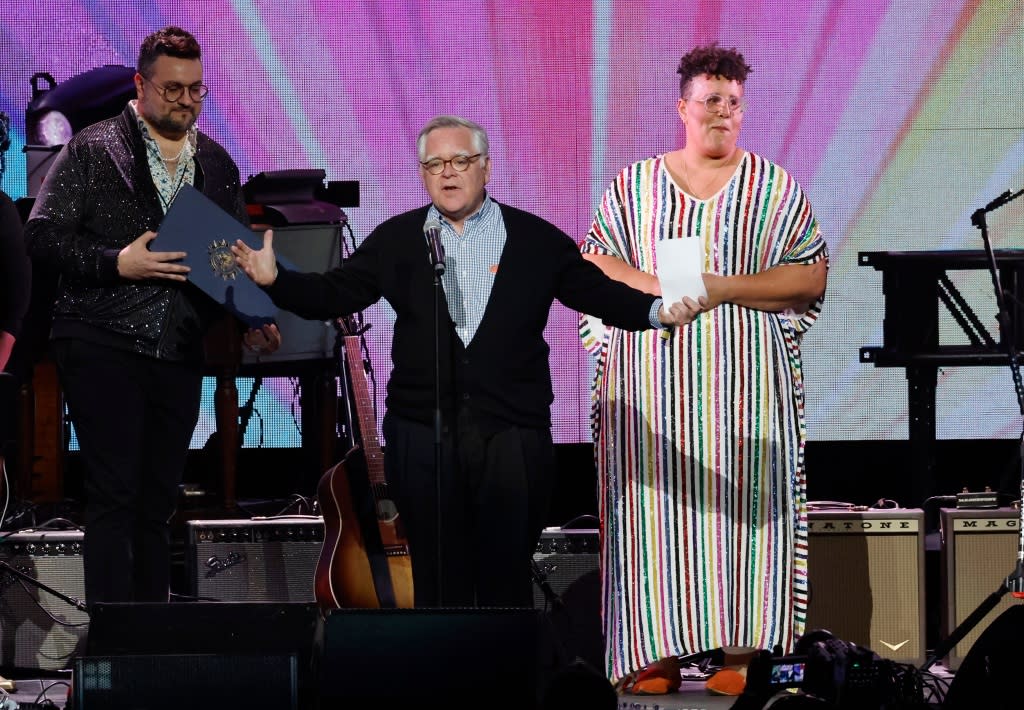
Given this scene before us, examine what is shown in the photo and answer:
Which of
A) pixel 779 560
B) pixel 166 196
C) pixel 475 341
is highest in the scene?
pixel 166 196

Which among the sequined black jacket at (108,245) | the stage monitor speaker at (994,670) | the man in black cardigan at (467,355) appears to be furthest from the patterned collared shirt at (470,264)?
the stage monitor speaker at (994,670)

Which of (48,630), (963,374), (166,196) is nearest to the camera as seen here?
(166,196)

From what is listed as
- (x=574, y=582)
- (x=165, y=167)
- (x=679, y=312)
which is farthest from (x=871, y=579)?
(x=165, y=167)

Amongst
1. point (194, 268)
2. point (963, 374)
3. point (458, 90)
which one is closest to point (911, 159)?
point (963, 374)

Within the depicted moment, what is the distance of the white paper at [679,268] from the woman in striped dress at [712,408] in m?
0.28

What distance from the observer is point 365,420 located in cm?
455

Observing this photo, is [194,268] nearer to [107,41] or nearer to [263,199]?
[263,199]

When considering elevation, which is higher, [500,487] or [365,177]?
[365,177]

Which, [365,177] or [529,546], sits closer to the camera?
[529,546]

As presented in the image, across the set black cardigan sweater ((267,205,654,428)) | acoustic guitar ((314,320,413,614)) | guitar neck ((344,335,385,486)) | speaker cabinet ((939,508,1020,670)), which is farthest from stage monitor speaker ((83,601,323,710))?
speaker cabinet ((939,508,1020,670))

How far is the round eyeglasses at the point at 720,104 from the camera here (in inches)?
154

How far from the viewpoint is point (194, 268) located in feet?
12.1

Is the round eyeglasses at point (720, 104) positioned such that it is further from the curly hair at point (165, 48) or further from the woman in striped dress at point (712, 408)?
the curly hair at point (165, 48)

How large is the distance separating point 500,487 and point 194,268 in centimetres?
95
